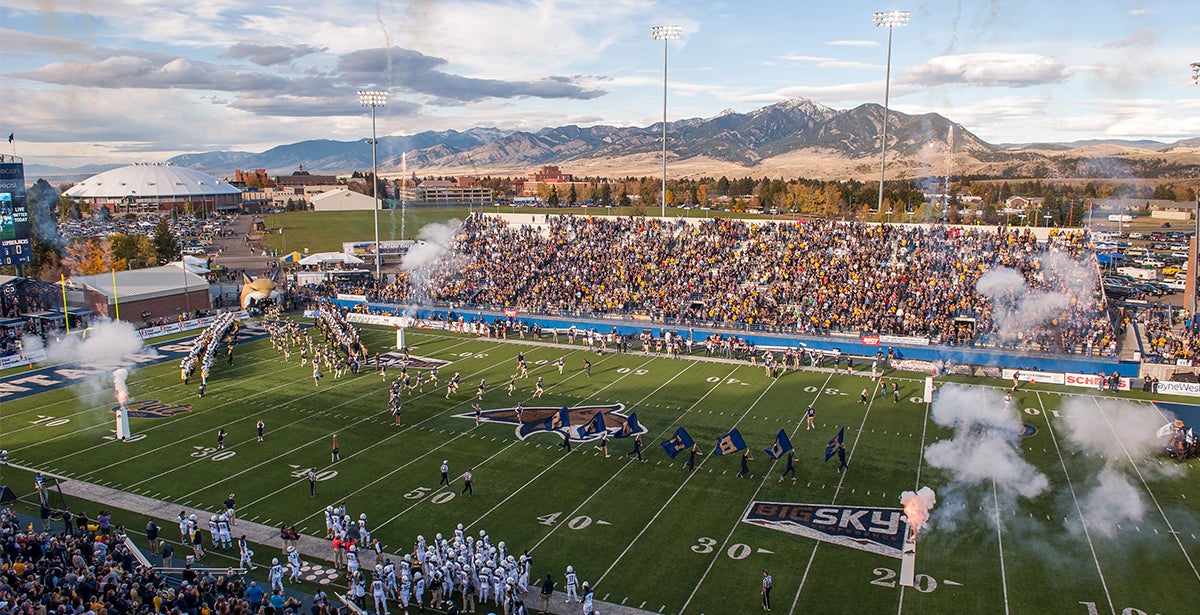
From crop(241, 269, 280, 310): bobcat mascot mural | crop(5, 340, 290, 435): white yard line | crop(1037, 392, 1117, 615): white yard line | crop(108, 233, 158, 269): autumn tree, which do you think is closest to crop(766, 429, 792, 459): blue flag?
crop(1037, 392, 1117, 615): white yard line

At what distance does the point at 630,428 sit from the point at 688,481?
3265 mm

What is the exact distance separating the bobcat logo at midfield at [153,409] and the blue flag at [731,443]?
1909 centimetres

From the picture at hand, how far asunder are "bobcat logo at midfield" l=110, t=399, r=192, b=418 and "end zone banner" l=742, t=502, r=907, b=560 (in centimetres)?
2075

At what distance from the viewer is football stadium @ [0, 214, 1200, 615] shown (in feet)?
51.2

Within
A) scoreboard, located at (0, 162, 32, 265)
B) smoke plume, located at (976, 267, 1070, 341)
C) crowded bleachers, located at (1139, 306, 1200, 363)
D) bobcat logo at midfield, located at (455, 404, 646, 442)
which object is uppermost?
scoreboard, located at (0, 162, 32, 265)

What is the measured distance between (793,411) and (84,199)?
14446 cm

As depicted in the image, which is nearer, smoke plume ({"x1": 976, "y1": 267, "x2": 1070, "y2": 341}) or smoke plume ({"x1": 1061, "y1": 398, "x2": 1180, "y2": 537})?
smoke plume ({"x1": 1061, "y1": 398, "x2": 1180, "y2": 537})

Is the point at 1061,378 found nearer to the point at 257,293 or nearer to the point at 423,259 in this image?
the point at 423,259

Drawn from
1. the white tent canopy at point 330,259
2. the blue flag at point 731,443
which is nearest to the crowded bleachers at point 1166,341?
the blue flag at point 731,443

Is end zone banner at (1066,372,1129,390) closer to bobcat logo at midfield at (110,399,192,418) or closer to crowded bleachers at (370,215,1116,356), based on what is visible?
crowded bleachers at (370,215,1116,356)

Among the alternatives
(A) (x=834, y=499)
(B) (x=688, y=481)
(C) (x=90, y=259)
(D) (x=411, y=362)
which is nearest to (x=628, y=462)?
(B) (x=688, y=481)

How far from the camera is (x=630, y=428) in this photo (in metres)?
23.7

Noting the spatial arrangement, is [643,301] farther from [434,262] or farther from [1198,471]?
[1198,471]

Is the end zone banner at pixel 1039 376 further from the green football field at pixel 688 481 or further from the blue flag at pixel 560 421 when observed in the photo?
the blue flag at pixel 560 421
